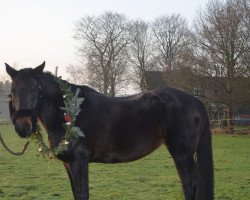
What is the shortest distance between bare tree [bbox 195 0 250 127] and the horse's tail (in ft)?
87.0

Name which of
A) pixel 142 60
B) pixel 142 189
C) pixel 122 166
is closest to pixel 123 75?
pixel 142 60

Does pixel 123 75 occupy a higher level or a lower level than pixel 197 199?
higher

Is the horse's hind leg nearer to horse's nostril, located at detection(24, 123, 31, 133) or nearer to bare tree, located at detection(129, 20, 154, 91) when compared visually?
horse's nostril, located at detection(24, 123, 31, 133)

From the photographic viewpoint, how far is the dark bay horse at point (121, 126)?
5.47 m

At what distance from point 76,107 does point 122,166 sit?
8.59 metres

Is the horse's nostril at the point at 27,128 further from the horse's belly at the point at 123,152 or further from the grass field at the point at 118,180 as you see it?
the grass field at the point at 118,180

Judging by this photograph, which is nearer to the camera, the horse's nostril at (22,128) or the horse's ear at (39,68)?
the horse's nostril at (22,128)

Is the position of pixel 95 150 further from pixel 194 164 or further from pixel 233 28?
pixel 233 28

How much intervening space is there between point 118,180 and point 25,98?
614 cm

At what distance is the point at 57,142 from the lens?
558 cm

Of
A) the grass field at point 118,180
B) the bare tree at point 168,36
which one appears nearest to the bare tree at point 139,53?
the bare tree at point 168,36

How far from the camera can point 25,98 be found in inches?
206

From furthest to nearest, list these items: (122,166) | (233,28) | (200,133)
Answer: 1. (233,28)
2. (122,166)
3. (200,133)

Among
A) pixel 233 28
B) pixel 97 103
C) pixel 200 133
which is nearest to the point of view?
pixel 97 103
